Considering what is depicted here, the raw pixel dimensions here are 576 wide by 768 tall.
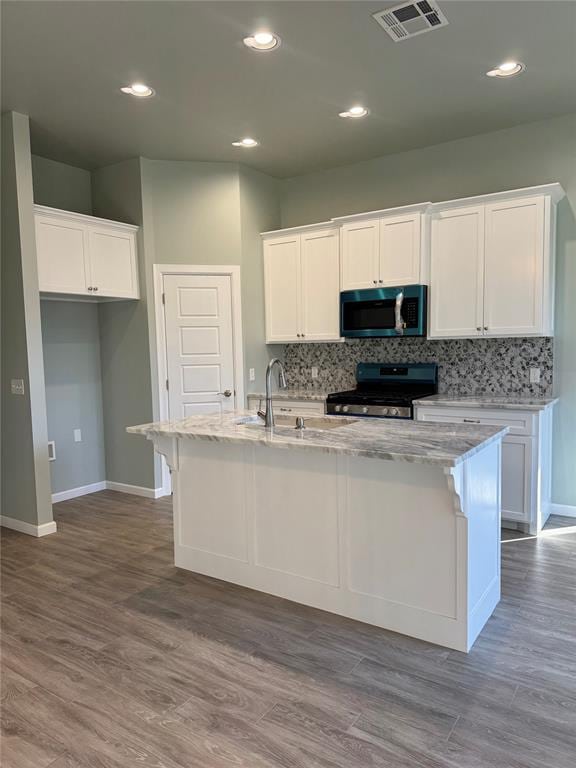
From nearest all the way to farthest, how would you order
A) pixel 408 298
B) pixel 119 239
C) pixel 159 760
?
1. pixel 159 760
2. pixel 408 298
3. pixel 119 239

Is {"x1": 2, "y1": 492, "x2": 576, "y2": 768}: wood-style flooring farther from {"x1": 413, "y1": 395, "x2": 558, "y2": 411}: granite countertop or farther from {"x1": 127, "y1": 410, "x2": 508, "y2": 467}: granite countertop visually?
{"x1": 413, "y1": 395, "x2": 558, "y2": 411}: granite countertop

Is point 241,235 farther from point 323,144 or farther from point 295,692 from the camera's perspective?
point 295,692

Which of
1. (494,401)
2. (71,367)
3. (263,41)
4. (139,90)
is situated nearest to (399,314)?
(494,401)

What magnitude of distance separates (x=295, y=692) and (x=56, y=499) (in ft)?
11.4

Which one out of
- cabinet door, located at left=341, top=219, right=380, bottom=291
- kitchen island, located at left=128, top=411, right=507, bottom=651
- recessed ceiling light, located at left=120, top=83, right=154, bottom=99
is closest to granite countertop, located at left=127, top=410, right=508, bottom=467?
kitchen island, located at left=128, top=411, right=507, bottom=651

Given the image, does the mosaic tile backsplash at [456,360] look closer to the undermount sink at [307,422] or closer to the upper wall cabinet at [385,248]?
the upper wall cabinet at [385,248]

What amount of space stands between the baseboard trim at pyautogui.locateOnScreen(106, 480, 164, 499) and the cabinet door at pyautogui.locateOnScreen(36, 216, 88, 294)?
187cm

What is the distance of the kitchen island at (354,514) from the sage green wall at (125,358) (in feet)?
5.68

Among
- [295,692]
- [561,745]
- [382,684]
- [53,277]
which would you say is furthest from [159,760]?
[53,277]

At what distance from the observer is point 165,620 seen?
2.69 meters

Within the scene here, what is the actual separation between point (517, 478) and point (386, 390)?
1373mm

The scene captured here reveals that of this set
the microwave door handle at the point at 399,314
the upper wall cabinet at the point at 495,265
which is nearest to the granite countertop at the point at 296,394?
the microwave door handle at the point at 399,314

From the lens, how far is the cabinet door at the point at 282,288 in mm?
5012

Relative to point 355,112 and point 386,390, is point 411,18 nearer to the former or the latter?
point 355,112
